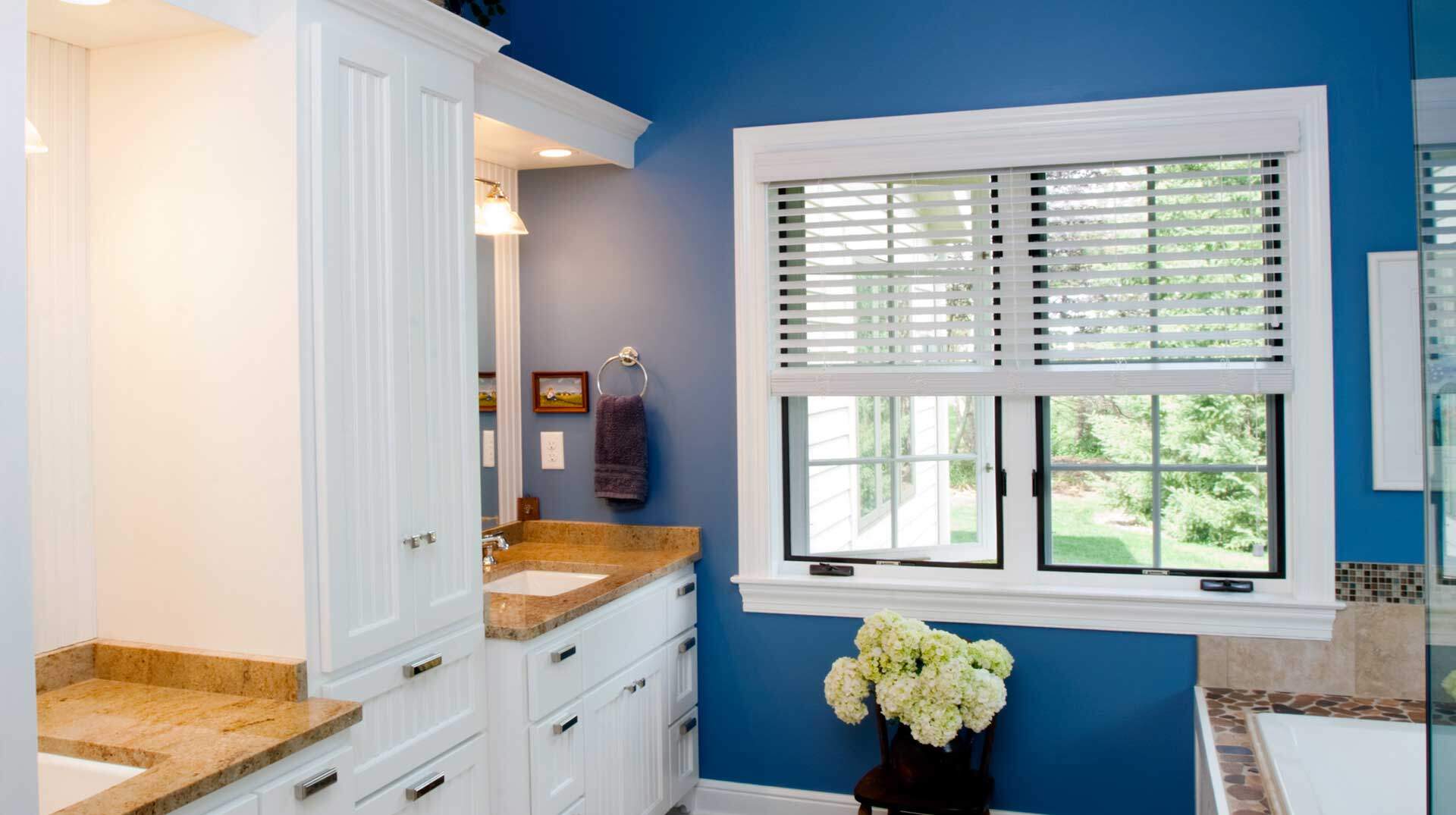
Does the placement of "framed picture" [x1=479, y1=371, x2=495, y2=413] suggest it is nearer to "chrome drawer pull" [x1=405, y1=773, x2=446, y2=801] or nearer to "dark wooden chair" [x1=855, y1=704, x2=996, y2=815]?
"chrome drawer pull" [x1=405, y1=773, x2=446, y2=801]

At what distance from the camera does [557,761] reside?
2561 mm

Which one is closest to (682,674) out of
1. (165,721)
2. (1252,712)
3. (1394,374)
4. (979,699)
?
(979,699)

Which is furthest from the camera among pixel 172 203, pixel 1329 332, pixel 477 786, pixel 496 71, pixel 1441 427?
pixel 1329 332

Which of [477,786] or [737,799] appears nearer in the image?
[477,786]

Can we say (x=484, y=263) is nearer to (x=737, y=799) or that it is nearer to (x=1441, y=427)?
(x=737, y=799)

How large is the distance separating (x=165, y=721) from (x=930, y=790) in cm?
187

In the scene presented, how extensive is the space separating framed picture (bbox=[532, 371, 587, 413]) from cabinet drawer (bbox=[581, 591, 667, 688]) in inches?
28.5

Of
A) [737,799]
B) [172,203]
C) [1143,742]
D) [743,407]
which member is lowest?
[737,799]

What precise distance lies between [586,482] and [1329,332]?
7.25 ft

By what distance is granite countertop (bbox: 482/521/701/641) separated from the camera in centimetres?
250

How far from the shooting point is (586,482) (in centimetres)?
346

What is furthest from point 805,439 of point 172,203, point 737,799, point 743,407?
point 172,203

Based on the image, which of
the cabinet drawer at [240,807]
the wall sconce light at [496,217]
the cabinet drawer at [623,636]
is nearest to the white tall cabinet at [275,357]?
the cabinet drawer at [240,807]

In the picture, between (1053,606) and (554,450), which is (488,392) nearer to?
(554,450)
